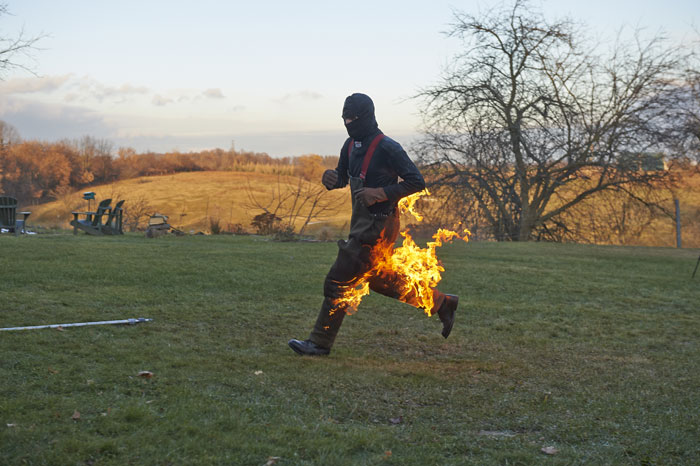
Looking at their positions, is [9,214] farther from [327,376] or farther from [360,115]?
[327,376]

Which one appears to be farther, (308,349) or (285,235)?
(285,235)

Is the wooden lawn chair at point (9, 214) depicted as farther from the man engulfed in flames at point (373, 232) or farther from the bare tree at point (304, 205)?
the man engulfed in flames at point (373, 232)

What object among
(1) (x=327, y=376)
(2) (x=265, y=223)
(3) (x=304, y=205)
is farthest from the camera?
(3) (x=304, y=205)

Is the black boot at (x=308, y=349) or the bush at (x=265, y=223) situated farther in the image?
the bush at (x=265, y=223)

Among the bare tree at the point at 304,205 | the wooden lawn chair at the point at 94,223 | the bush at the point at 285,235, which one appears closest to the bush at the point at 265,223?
the bare tree at the point at 304,205

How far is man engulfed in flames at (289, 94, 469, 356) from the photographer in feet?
17.6

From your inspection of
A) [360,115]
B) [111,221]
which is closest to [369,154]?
[360,115]

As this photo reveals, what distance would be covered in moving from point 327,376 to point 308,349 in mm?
737

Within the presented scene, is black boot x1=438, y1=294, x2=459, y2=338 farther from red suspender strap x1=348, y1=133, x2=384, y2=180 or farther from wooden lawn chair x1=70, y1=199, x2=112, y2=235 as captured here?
wooden lawn chair x1=70, y1=199, x2=112, y2=235

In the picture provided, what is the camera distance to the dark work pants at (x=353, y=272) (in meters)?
5.42

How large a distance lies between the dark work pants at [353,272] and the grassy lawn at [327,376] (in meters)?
0.43

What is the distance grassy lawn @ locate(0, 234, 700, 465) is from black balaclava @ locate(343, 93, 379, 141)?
195cm

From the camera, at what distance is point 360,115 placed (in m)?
5.48

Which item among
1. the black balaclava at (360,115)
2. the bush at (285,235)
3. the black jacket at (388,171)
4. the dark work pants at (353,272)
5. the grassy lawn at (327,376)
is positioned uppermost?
the black balaclava at (360,115)
